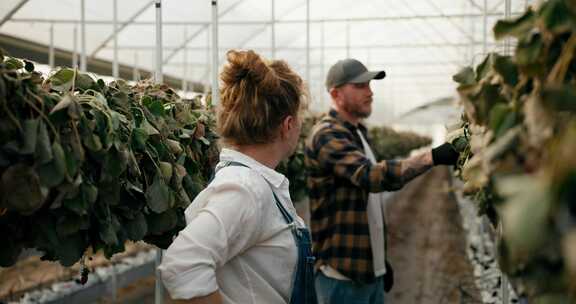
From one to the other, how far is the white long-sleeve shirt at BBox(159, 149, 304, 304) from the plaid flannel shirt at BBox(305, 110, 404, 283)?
1207 millimetres

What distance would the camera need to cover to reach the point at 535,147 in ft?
2.78

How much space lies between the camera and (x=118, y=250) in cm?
195

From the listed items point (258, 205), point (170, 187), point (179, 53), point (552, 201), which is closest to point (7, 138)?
point (258, 205)

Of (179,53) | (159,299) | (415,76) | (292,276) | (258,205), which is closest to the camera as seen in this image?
(258,205)

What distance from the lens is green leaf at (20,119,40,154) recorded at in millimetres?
1364

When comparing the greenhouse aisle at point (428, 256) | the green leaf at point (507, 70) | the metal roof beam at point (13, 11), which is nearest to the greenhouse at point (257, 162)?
the green leaf at point (507, 70)

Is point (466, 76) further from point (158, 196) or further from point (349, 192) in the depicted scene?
point (349, 192)

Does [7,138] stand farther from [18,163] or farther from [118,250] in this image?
[118,250]

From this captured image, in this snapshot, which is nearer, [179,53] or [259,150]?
[259,150]

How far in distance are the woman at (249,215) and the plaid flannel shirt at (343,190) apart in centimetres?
116

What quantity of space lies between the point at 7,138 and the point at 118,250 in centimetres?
67

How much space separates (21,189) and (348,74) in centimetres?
233

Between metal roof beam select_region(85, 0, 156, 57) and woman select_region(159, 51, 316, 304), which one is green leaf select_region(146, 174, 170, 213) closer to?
woman select_region(159, 51, 316, 304)

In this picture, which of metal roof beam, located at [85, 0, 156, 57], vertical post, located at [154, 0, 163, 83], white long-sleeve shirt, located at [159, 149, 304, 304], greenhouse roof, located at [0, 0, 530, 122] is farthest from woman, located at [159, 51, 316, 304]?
metal roof beam, located at [85, 0, 156, 57]
